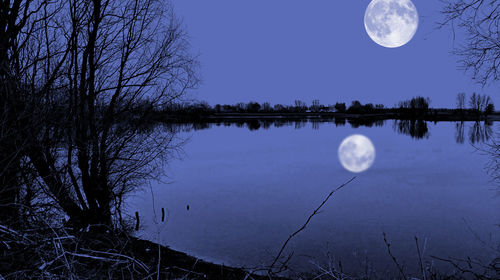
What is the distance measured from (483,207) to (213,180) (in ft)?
67.5

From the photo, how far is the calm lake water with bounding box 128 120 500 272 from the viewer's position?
13406mm

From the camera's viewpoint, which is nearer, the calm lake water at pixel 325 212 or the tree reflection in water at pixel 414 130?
the calm lake water at pixel 325 212

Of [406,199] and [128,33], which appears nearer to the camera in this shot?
[128,33]

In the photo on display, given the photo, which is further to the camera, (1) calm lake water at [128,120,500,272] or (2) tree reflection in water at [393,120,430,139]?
(2) tree reflection in water at [393,120,430,139]

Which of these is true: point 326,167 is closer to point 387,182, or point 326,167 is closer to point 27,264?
point 387,182

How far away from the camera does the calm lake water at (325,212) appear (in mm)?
13406

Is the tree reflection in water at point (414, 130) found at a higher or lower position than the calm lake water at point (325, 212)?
lower

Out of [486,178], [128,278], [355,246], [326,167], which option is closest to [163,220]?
[355,246]

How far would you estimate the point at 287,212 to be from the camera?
Answer: 1933 centimetres

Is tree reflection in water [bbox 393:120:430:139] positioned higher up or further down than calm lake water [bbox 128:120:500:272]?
further down

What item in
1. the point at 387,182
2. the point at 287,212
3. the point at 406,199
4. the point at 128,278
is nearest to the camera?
the point at 128,278

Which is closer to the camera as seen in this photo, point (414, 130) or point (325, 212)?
point (325, 212)

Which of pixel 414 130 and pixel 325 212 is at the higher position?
pixel 325 212

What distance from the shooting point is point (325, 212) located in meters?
19.4
